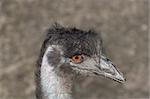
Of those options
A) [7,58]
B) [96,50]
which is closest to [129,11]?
[7,58]

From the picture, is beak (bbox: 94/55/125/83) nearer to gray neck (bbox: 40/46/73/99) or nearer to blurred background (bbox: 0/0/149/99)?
gray neck (bbox: 40/46/73/99)

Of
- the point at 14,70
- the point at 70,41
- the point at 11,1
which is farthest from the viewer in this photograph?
the point at 11,1

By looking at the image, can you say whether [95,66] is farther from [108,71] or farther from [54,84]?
[54,84]

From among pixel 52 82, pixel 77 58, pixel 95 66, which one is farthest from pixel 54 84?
pixel 95 66

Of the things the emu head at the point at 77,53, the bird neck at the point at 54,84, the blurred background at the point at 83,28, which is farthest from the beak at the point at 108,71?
the blurred background at the point at 83,28

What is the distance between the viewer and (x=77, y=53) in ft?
24.6

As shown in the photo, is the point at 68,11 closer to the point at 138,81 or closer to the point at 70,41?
the point at 138,81

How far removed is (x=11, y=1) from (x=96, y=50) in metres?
6.14

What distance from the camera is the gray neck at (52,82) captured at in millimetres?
7465

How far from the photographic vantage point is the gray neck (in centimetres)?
746

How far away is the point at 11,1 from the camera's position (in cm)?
1359

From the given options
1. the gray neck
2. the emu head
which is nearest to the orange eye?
the emu head

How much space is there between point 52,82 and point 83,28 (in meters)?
5.56

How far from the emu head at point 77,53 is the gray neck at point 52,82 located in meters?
0.04
